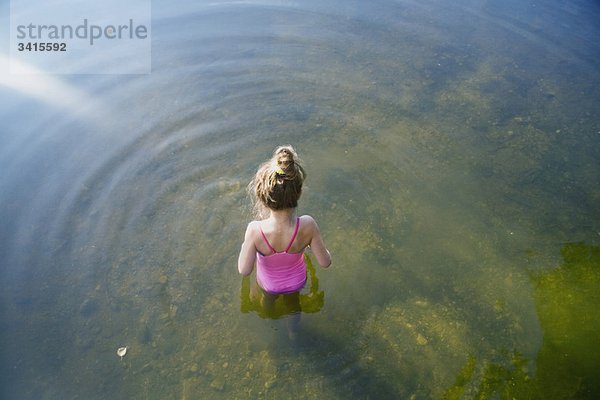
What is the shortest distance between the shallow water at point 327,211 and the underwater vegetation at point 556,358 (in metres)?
0.02

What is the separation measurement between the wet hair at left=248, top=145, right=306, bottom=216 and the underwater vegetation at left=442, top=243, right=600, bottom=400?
2.02m

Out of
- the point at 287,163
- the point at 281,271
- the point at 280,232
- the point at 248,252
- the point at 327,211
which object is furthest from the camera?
the point at 327,211

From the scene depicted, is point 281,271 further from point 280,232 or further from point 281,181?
point 281,181

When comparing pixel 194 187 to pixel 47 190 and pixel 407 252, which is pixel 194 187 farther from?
pixel 407 252

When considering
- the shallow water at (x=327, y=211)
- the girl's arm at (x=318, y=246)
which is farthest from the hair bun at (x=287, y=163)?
the shallow water at (x=327, y=211)

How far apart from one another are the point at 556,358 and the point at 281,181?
2.72 metres

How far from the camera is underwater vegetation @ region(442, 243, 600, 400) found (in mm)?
3389

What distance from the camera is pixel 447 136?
211 inches

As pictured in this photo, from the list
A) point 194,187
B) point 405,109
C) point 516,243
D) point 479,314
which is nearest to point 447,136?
point 405,109

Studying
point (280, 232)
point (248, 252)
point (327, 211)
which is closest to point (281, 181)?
point (280, 232)

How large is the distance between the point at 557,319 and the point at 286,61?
463cm

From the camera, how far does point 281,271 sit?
3264 mm

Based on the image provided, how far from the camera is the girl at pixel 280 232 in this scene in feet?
8.75

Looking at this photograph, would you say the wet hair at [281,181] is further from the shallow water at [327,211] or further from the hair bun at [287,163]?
the shallow water at [327,211]
